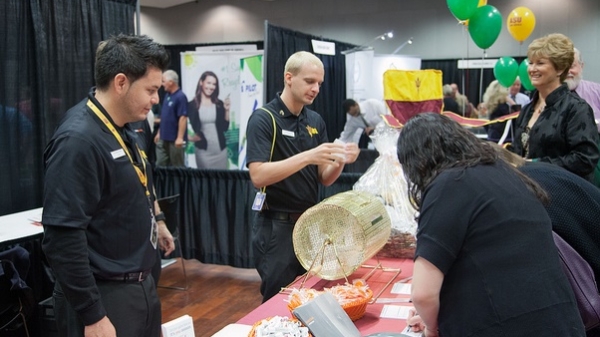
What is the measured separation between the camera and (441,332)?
127 cm

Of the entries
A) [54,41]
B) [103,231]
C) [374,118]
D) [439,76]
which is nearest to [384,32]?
[374,118]

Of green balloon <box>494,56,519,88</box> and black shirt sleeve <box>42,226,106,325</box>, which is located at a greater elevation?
green balloon <box>494,56,519,88</box>

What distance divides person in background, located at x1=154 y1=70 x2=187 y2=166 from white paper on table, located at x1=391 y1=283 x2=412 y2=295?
17.3ft

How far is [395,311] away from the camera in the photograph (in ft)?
5.83

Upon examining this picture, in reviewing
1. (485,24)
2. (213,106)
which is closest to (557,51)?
(485,24)

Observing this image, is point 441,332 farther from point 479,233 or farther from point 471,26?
point 471,26

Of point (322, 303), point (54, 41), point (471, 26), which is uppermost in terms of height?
point (471, 26)

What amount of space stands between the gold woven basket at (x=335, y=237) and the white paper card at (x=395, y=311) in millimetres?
197

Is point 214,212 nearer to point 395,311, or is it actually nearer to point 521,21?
point 395,311

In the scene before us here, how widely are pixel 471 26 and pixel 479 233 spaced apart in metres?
5.48

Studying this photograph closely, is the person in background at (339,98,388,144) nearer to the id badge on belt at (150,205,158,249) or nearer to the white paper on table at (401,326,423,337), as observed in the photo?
the id badge on belt at (150,205,158,249)

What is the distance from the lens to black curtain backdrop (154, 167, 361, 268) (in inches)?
183

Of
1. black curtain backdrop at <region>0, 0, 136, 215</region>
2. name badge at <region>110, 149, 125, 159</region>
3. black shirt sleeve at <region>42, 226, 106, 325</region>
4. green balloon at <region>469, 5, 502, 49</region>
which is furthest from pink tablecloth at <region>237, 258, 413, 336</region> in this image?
→ green balloon at <region>469, 5, 502, 49</region>

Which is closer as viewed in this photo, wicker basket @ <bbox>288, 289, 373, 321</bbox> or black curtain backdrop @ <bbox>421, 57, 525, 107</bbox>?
wicker basket @ <bbox>288, 289, 373, 321</bbox>
